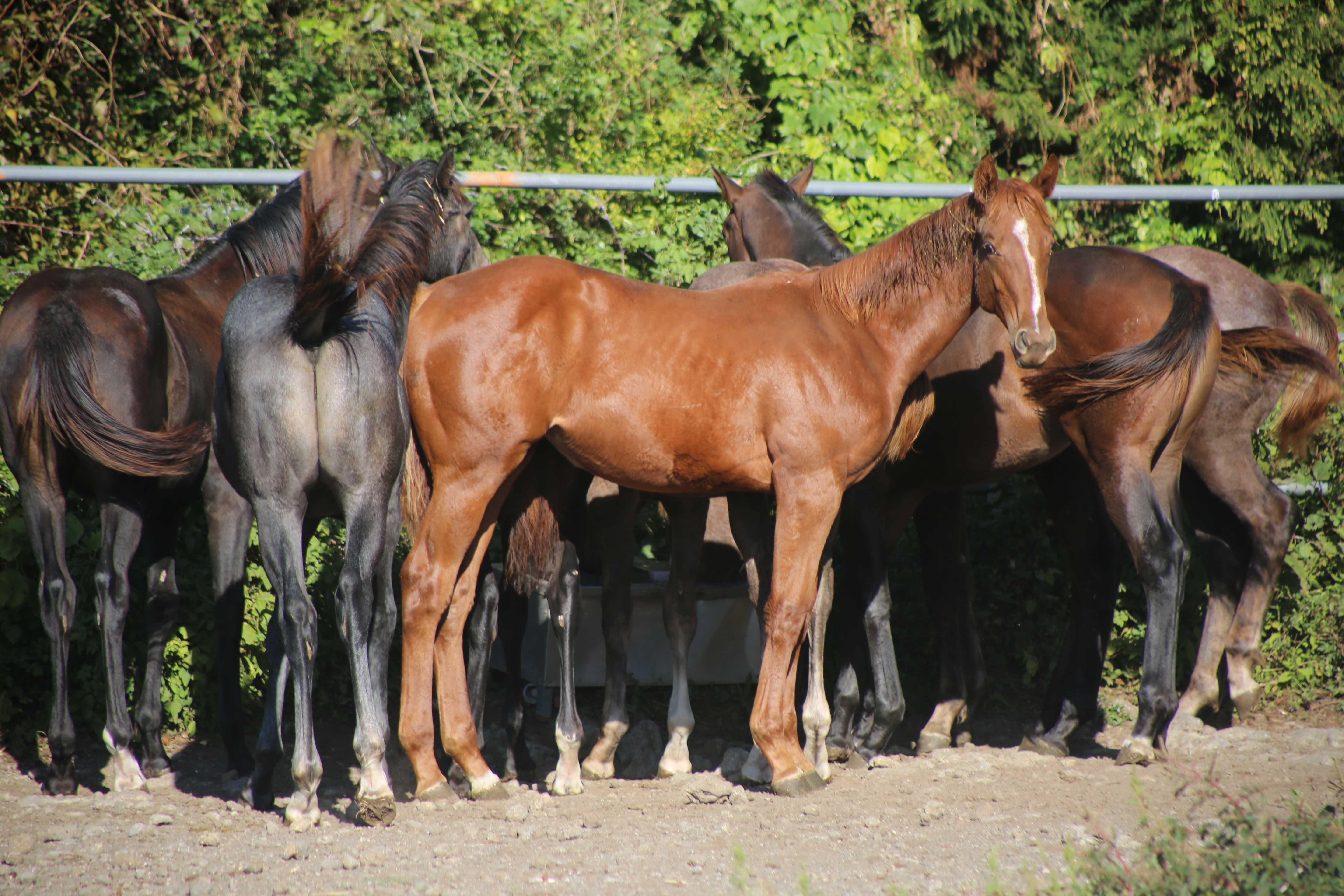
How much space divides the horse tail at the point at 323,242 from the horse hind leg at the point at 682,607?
5.81 feet

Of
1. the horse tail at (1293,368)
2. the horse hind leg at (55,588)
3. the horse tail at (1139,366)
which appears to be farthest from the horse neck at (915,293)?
the horse hind leg at (55,588)

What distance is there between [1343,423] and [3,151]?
850 cm

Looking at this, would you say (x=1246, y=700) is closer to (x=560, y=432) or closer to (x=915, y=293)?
(x=915, y=293)

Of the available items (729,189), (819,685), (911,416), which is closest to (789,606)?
(819,685)

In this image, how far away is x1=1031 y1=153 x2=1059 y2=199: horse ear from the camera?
4402 millimetres

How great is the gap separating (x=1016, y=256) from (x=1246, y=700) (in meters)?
2.79

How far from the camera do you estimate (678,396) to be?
4.27 meters

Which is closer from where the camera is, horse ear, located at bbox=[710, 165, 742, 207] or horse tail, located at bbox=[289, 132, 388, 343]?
horse tail, located at bbox=[289, 132, 388, 343]

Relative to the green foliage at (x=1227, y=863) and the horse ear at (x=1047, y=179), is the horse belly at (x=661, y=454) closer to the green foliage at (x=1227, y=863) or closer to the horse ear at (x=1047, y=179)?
the horse ear at (x=1047, y=179)

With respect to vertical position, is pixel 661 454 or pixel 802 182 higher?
pixel 802 182

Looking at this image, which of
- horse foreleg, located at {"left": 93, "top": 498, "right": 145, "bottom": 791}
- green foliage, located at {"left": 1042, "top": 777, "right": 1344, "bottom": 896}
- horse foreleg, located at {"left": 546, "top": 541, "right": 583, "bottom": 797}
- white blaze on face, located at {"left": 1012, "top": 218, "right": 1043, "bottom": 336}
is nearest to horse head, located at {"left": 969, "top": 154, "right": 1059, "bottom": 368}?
white blaze on face, located at {"left": 1012, "top": 218, "right": 1043, "bottom": 336}

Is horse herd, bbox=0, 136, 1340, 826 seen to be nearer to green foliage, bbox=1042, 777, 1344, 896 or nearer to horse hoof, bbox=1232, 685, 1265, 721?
horse hoof, bbox=1232, 685, 1265, 721

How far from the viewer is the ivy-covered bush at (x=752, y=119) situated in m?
6.45

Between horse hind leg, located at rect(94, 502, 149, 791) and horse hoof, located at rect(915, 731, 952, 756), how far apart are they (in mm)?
3516
